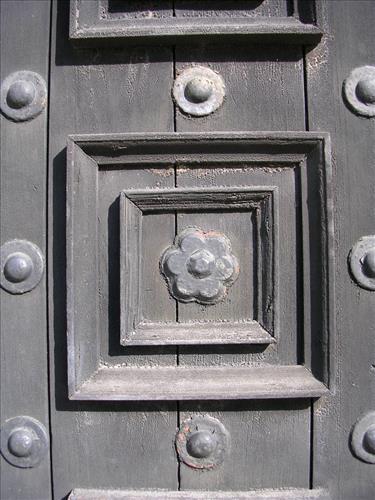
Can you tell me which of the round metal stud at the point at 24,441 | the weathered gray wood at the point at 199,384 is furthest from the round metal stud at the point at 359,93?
the round metal stud at the point at 24,441

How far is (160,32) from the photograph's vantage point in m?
0.61

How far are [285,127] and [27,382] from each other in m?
0.52

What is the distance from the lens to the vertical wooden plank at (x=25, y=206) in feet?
2.13

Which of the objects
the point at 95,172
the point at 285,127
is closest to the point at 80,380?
the point at 95,172

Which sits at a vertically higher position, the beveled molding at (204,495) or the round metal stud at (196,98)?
the round metal stud at (196,98)

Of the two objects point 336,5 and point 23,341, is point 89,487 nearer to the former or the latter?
point 23,341

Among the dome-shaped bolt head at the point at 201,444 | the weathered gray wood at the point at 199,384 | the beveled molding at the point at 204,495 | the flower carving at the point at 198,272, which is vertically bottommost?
the beveled molding at the point at 204,495

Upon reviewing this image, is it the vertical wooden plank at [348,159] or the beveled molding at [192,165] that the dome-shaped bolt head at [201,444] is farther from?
the vertical wooden plank at [348,159]

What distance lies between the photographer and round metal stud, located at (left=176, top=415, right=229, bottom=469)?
0.65 m

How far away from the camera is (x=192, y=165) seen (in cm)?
65

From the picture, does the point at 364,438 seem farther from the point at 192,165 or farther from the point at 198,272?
the point at 192,165

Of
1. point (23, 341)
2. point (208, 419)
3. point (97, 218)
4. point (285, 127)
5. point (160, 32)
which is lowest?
point (208, 419)

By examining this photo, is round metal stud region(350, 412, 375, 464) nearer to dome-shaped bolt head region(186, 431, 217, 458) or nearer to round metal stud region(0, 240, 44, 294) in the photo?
dome-shaped bolt head region(186, 431, 217, 458)

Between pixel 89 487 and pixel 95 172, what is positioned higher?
pixel 95 172
